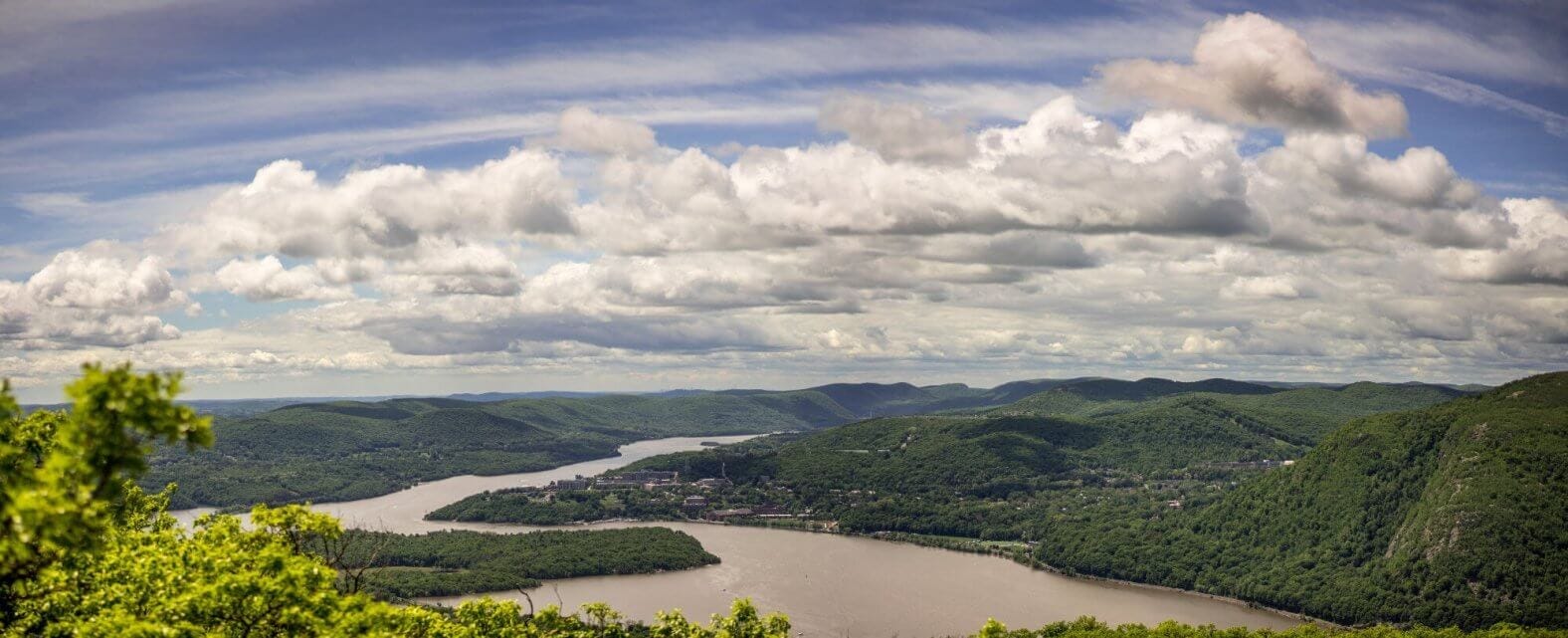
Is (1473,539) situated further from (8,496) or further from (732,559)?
(8,496)

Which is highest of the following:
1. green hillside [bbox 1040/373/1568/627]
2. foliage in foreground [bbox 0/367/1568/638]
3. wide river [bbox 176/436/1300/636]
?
foliage in foreground [bbox 0/367/1568/638]

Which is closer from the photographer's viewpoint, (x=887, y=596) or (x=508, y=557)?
(x=887, y=596)

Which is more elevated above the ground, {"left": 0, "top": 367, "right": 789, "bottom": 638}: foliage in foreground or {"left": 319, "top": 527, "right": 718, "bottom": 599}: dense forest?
{"left": 0, "top": 367, "right": 789, "bottom": 638}: foliage in foreground

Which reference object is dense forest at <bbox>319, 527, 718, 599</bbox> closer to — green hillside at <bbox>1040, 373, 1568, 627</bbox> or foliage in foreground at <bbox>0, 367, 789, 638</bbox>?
green hillside at <bbox>1040, 373, 1568, 627</bbox>

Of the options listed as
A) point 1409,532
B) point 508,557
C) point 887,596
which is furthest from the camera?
point 508,557

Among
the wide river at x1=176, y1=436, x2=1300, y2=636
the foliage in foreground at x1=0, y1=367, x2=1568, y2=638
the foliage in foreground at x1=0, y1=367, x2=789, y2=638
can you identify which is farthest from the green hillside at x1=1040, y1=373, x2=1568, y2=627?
Answer: the foliage in foreground at x1=0, y1=367, x2=789, y2=638

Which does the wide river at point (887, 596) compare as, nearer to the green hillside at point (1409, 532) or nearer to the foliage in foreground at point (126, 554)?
the green hillside at point (1409, 532)

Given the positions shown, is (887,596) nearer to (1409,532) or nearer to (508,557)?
(508,557)

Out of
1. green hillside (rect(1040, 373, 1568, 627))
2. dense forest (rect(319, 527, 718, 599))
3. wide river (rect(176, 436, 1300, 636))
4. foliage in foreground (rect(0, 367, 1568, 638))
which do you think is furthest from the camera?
dense forest (rect(319, 527, 718, 599))

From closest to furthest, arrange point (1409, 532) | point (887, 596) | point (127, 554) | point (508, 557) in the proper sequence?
point (127, 554) < point (887, 596) < point (1409, 532) < point (508, 557)


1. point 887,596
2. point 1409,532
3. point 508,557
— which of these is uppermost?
point 1409,532

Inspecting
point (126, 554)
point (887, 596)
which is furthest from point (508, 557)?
point (126, 554)

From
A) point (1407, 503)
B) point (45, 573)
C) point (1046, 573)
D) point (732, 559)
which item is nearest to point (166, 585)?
point (45, 573)
